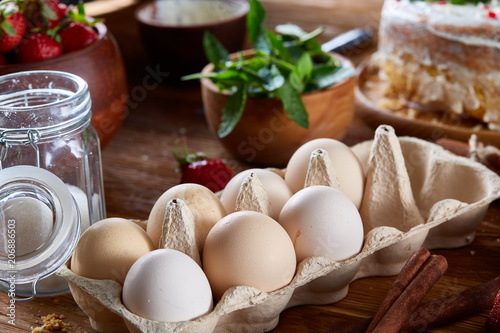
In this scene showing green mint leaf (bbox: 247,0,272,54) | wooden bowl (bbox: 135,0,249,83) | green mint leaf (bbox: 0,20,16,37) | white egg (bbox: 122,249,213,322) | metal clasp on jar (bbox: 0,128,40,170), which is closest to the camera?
white egg (bbox: 122,249,213,322)

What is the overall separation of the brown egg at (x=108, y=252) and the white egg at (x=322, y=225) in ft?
0.51

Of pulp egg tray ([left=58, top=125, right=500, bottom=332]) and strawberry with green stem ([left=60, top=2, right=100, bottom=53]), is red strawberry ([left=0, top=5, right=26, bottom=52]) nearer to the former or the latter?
strawberry with green stem ([left=60, top=2, right=100, bottom=53])

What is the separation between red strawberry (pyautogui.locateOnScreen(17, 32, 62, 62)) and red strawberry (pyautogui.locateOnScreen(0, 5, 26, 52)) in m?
0.01

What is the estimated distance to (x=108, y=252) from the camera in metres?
0.62

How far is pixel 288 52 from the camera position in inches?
41.8

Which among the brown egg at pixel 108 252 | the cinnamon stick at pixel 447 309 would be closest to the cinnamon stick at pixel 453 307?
the cinnamon stick at pixel 447 309

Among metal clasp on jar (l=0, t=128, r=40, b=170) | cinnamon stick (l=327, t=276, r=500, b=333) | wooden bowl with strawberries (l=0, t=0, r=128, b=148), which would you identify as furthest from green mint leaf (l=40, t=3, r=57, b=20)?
cinnamon stick (l=327, t=276, r=500, b=333)

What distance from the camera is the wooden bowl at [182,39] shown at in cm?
124

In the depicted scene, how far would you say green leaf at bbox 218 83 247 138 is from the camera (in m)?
0.93

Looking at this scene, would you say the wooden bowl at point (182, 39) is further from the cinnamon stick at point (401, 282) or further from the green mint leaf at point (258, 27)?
the cinnamon stick at point (401, 282)

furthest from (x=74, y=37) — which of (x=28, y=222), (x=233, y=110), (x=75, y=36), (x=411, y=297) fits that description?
(x=411, y=297)

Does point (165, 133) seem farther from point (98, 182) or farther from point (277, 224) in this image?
point (277, 224)

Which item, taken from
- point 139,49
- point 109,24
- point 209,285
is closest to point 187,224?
point 209,285

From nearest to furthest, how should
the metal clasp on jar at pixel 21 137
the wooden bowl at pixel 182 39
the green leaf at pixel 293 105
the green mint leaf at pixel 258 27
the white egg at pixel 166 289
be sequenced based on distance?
the white egg at pixel 166 289 < the metal clasp on jar at pixel 21 137 < the green leaf at pixel 293 105 < the green mint leaf at pixel 258 27 < the wooden bowl at pixel 182 39
